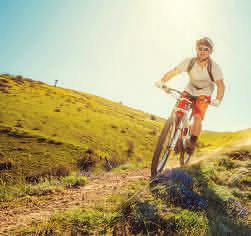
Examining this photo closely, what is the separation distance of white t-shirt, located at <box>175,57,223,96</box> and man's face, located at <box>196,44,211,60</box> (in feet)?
0.88

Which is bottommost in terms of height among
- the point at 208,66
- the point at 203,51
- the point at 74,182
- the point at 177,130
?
the point at 74,182

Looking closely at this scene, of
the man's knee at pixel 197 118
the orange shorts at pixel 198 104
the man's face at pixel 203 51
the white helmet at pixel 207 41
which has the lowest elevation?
the man's knee at pixel 197 118

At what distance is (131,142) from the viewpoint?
27656 millimetres

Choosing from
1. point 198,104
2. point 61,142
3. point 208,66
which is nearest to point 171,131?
point 198,104

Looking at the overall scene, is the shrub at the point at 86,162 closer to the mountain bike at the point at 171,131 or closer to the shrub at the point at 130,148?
the shrub at the point at 130,148

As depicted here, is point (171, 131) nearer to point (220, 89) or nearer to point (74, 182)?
point (220, 89)

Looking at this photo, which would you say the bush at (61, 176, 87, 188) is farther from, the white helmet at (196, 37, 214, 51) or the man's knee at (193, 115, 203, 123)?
the white helmet at (196, 37, 214, 51)

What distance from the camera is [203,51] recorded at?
666 cm

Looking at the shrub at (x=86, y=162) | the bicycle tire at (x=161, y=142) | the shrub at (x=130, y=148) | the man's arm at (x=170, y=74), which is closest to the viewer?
the bicycle tire at (x=161, y=142)

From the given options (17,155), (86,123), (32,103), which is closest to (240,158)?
(17,155)

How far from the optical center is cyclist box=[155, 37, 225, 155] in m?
6.71

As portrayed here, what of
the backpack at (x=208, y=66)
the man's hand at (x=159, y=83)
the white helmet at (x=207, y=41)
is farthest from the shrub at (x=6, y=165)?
the white helmet at (x=207, y=41)

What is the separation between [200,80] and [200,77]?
89 mm

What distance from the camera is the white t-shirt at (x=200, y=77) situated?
22.4 feet
